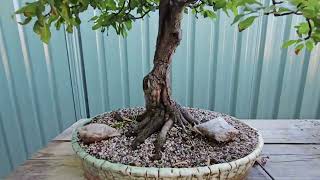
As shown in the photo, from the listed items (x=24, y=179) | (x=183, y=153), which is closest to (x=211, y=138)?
(x=183, y=153)

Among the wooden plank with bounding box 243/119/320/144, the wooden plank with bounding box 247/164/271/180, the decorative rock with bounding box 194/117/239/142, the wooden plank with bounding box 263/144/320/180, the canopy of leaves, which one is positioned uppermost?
the canopy of leaves

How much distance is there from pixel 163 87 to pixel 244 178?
0.26 meters

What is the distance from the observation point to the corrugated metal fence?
3.63 feet

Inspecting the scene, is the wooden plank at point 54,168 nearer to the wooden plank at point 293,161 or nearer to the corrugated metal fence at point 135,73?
the wooden plank at point 293,161

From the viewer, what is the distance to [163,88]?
571 millimetres

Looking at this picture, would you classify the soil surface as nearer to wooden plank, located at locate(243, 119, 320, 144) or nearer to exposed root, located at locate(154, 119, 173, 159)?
exposed root, located at locate(154, 119, 173, 159)

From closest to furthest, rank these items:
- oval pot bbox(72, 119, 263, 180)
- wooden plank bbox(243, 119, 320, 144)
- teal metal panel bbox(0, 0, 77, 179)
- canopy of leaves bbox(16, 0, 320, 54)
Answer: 1. canopy of leaves bbox(16, 0, 320, 54)
2. oval pot bbox(72, 119, 263, 180)
3. wooden plank bbox(243, 119, 320, 144)
4. teal metal panel bbox(0, 0, 77, 179)

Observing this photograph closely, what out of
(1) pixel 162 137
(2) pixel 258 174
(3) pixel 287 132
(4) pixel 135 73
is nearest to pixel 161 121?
(1) pixel 162 137

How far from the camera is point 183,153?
482 mm

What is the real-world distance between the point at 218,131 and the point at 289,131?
0.37 m

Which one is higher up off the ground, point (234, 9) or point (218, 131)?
point (234, 9)

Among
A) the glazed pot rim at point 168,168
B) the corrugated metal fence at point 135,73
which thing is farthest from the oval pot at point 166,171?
the corrugated metal fence at point 135,73

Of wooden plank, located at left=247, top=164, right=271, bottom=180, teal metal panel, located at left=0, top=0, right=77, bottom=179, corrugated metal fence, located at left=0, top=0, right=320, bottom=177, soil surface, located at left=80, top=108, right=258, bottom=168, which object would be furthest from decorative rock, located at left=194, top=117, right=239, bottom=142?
teal metal panel, located at left=0, top=0, right=77, bottom=179

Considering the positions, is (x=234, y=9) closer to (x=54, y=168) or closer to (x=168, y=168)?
(x=168, y=168)
